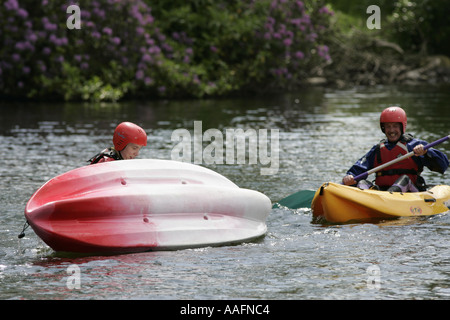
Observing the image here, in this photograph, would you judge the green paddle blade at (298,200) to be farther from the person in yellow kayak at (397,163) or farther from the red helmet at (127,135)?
the red helmet at (127,135)

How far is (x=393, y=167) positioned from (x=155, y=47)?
14189mm

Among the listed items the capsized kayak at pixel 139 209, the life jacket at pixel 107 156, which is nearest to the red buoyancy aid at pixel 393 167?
the capsized kayak at pixel 139 209

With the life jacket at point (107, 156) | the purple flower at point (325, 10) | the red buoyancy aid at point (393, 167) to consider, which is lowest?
the red buoyancy aid at point (393, 167)

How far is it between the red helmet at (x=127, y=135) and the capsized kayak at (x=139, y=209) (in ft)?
0.91

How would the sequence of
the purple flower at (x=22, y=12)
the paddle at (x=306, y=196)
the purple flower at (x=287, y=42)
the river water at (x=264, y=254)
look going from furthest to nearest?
1. the purple flower at (x=287, y=42)
2. the purple flower at (x=22, y=12)
3. the paddle at (x=306, y=196)
4. the river water at (x=264, y=254)

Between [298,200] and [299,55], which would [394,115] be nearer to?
[298,200]

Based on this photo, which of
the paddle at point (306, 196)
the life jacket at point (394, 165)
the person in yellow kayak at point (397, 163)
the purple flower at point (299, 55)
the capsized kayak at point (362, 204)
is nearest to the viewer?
the capsized kayak at point (362, 204)

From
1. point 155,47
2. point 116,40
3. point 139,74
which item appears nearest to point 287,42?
point 155,47

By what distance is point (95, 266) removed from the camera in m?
6.35

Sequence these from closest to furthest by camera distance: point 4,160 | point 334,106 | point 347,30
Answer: point 4,160, point 334,106, point 347,30

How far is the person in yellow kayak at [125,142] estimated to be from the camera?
23.9ft

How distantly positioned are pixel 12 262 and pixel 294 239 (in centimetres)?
241

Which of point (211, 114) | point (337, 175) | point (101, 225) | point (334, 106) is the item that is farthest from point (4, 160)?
point (334, 106)

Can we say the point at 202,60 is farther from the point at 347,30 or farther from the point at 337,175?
the point at 337,175
